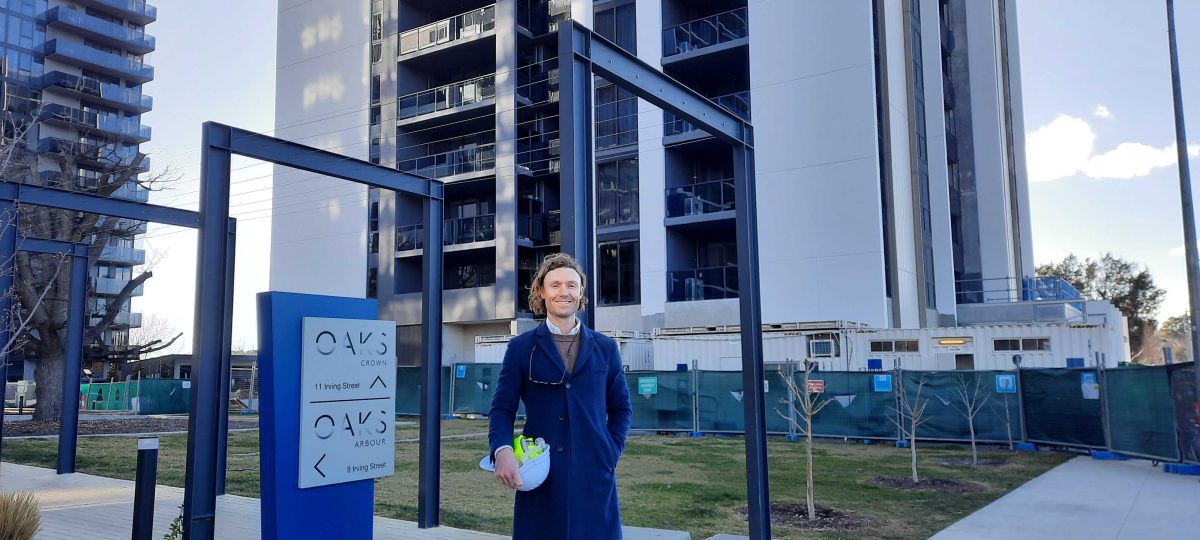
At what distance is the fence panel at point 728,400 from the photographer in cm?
2105

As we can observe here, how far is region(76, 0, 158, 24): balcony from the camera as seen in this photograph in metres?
66.6

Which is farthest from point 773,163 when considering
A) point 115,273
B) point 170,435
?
point 115,273

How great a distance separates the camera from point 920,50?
110ft

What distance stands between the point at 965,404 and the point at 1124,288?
176ft

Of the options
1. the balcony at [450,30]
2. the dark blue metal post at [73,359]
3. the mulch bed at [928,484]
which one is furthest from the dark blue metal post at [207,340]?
the balcony at [450,30]

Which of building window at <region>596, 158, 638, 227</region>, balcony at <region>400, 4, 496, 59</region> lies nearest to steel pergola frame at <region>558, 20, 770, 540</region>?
building window at <region>596, 158, 638, 227</region>

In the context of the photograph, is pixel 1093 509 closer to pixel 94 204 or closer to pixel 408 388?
pixel 94 204

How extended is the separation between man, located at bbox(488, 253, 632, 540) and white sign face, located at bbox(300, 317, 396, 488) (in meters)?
3.14

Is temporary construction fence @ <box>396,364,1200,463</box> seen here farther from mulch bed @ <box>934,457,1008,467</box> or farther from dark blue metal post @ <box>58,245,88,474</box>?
dark blue metal post @ <box>58,245,88,474</box>

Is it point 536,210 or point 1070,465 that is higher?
point 536,210

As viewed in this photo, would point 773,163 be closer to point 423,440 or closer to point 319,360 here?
point 423,440

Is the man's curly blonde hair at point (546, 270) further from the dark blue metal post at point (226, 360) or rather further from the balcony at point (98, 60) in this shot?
the balcony at point (98, 60)

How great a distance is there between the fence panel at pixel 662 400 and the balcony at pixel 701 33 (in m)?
12.5

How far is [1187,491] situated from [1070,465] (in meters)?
3.39
